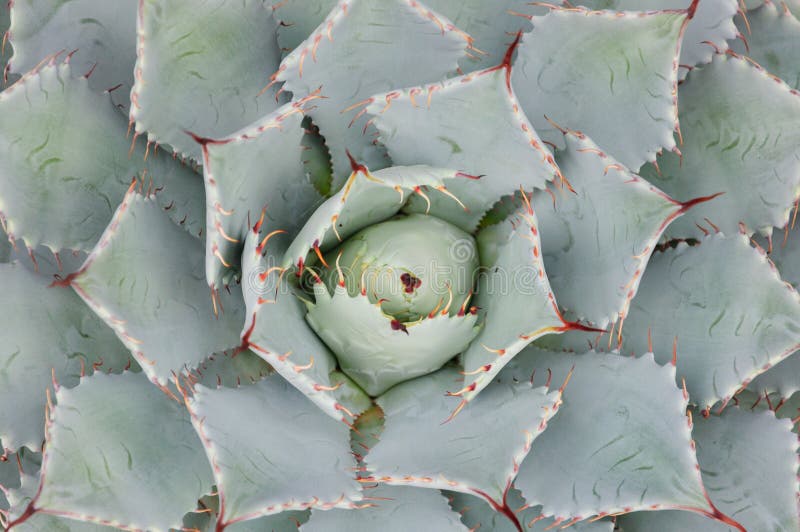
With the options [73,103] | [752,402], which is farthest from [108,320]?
[752,402]

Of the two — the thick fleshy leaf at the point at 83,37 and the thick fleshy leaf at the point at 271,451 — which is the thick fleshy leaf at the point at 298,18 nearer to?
the thick fleshy leaf at the point at 83,37

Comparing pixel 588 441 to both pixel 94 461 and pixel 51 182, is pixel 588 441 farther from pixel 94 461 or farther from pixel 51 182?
pixel 51 182

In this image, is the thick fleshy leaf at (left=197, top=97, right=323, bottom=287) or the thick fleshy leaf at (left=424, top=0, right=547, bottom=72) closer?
the thick fleshy leaf at (left=197, top=97, right=323, bottom=287)

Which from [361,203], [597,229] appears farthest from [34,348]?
[597,229]

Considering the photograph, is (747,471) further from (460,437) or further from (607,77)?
(607,77)

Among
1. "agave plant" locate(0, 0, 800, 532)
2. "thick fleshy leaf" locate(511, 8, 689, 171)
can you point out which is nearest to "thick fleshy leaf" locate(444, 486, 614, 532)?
"agave plant" locate(0, 0, 800, 532)

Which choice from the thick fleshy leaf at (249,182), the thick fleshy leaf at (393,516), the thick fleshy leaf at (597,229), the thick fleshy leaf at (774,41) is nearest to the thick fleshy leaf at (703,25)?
the thick fleshy leaf at (774,41)

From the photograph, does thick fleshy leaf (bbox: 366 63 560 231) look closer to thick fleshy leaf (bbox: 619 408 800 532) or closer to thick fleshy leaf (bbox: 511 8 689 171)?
thick fleshy leaf (bbox: 511 8 689 171)
